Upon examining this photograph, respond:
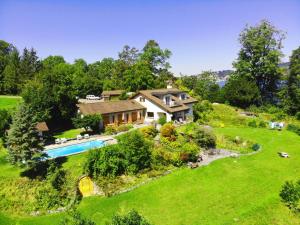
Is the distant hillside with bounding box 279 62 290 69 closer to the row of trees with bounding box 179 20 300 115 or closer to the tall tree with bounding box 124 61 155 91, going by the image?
the row of trees with bounding box 179 20 300 115

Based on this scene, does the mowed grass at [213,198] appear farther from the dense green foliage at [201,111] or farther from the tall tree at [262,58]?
the tall tree at [262,58]

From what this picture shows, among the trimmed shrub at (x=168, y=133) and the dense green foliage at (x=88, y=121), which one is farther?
the dense green foliage at (x=88, y=121)

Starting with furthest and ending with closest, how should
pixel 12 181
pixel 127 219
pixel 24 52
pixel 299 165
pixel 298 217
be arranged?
pixel 24 52
pixel 299 165
pixel 12 181
pixel 298 217
pixel 127 219

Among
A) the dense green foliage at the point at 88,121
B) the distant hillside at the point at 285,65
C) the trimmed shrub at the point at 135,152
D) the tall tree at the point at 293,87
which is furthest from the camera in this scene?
the distant hillside at the point at 285,65

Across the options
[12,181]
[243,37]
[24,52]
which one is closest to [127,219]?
[12,181]

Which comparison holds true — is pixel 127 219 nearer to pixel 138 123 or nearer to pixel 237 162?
pixel 237 162

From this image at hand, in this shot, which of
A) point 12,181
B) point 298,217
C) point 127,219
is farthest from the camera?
point 12,181

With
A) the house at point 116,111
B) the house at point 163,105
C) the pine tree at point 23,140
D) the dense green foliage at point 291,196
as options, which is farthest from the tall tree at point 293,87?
the pine tree at point 23,140

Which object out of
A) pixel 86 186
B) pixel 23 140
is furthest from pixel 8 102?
pixel 86 186
